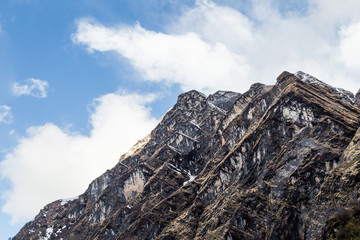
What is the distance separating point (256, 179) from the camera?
276 feet

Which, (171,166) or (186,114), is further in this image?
(186,114)

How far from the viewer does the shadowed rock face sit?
67.8m

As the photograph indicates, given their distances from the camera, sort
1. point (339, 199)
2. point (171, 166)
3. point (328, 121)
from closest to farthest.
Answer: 1. point (339, 199)
2. point (328, 121)
3. point (171, 166)

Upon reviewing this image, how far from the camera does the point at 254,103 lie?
12044 centimetres

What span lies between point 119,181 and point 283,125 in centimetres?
8281

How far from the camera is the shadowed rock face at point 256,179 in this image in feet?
222

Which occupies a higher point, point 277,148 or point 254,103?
point 254,103

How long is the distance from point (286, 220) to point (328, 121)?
26.0 meters

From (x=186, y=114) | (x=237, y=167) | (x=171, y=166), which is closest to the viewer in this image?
(x=237, y=167)

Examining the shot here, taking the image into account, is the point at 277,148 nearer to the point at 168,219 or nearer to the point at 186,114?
the point at 168,219

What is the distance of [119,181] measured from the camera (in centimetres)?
14812

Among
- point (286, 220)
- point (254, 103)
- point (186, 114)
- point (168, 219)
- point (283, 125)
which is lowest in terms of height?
point (286, 220)

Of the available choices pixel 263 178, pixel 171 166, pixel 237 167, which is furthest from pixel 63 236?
pixel 263 178

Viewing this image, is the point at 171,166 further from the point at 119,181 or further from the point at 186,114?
the point at 186,114
